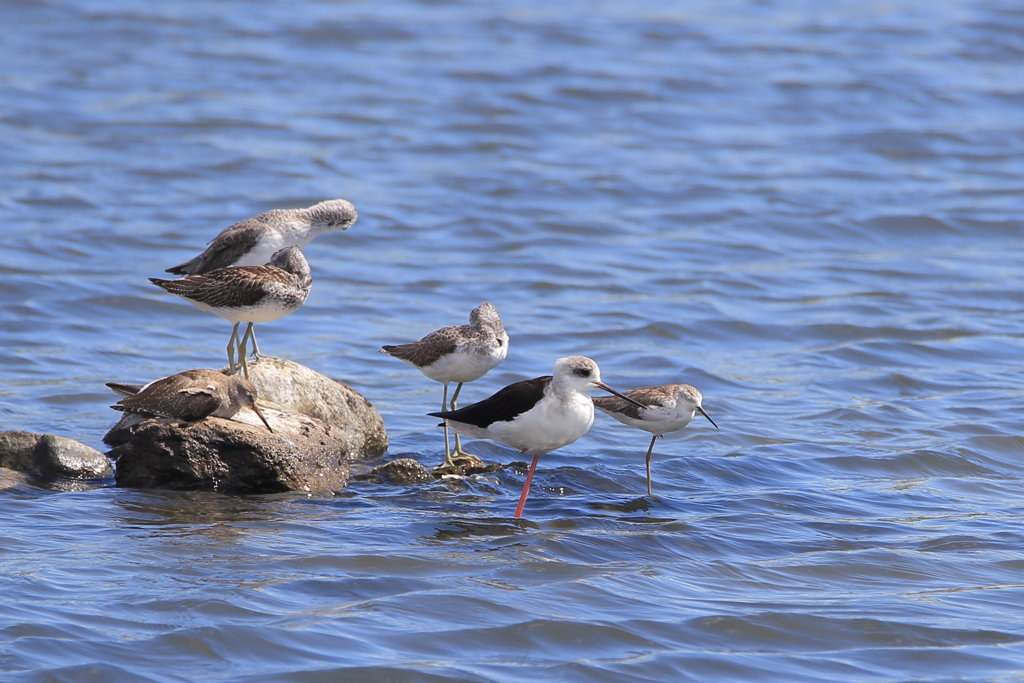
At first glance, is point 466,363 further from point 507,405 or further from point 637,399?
point 637,399

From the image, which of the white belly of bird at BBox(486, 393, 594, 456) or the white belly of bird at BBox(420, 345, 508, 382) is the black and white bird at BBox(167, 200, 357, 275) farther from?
the white belly of bird at BBox(486, 393, 594, 456)

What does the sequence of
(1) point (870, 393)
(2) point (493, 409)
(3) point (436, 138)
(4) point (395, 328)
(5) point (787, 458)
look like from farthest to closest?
(3) point (436, 138), (4) point (395, 328), (1) point (870, 393), (5) point (787, 458), (2) point (493, 409)

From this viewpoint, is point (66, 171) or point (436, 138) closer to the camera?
point (66, 171)

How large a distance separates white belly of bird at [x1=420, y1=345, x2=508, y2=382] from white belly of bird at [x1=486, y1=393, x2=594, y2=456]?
0.93m

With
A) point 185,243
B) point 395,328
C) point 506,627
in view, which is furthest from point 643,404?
point 185,243

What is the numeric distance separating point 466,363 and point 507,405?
0.96 metres

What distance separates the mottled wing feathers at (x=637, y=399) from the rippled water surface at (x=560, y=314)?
0.65m

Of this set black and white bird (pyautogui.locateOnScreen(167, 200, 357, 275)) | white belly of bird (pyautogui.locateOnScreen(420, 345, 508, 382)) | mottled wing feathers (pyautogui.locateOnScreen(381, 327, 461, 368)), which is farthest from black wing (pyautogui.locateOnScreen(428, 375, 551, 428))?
→ black and white bird (pyautogui.locateOnScreen(167, 200, 357, 275))

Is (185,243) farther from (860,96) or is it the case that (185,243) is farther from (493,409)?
(860,96)

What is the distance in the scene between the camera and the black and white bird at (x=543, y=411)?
8.00 metres

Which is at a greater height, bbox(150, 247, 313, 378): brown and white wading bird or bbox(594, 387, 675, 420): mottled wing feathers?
bbox(150, 247, 313, 378): brown and white wading bird

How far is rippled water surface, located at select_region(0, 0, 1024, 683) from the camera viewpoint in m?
6.73

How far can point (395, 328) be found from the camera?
45.2 feet

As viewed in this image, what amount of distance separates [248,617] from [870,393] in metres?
7.76
